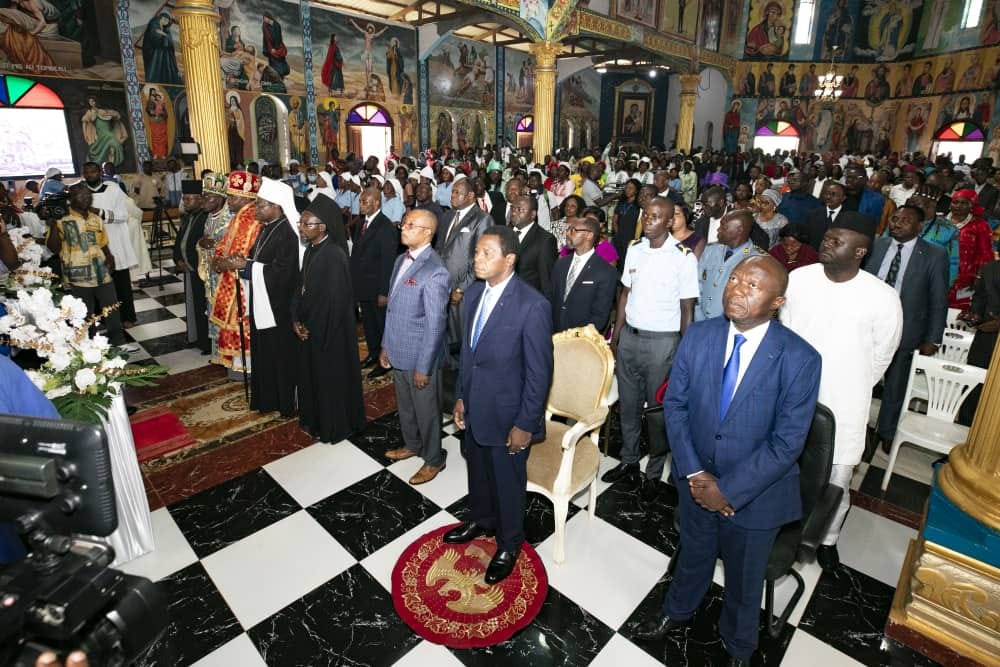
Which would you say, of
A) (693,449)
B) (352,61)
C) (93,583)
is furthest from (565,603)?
(352,61)

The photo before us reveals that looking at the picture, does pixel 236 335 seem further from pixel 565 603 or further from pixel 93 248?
pixel 565 603

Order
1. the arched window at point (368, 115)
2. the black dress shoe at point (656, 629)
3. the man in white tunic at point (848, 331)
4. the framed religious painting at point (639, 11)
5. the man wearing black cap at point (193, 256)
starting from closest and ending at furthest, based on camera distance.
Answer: the black dress shoe at point (656, 629) → the man in white tunic at point (848, 331) → the man wearing black cap at point (193, 256) → the framed religious painting at point (639, 11) → the arched window at point (368, 115)

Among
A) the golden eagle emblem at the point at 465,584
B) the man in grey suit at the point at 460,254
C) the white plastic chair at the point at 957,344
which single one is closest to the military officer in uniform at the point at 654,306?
the golden eagle emblem at the point at 465,584

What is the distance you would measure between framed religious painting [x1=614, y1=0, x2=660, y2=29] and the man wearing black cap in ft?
50.0

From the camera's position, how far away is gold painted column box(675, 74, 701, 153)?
20641 millimetres

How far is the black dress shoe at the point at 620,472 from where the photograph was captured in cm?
346

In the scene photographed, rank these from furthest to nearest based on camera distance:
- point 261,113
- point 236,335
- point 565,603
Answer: point 261,113 < point 236,335 < point 565,603

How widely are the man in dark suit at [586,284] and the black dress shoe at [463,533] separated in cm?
146

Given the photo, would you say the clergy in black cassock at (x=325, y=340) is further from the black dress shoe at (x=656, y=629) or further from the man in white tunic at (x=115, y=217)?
the man in white tunic at (x=115, y=217)

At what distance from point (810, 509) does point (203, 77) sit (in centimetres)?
797

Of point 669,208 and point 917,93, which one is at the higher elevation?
point 917,93

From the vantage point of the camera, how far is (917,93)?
21.3 metres

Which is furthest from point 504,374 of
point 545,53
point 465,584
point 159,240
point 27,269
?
point 545,53

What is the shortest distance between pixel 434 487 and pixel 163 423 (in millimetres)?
2244
